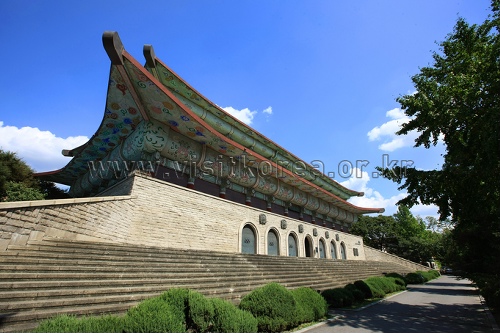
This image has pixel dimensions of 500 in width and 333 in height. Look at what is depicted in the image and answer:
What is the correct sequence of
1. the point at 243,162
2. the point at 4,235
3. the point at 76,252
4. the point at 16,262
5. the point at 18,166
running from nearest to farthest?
the point at 16,262 → the point at 4,235 → the point at 76,252 → the point at 243,162 → the point at 18,166

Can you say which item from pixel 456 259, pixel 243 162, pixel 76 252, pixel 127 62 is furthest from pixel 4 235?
pixel 456 259

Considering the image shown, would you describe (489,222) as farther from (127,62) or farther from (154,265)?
(127,62)

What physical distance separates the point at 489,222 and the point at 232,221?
39.3 feet

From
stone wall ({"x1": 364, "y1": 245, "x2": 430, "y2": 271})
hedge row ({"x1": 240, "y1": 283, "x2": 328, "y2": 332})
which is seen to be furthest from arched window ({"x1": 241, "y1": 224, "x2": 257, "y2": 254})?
stone wall ({"x1": 364, "y1": 245, "x2": 430, "y2": 271})

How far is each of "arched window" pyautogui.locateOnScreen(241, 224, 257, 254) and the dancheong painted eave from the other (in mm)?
2794

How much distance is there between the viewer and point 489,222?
1155 centimetres

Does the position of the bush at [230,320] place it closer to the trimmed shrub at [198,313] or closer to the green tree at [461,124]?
the trimmed shrub at [198,313]

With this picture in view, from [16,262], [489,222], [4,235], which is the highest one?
[489,222]

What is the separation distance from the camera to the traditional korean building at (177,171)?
10062mm

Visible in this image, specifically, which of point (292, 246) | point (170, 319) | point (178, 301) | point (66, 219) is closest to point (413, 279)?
point (292, 246)

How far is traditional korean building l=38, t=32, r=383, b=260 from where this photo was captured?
33.0 ft

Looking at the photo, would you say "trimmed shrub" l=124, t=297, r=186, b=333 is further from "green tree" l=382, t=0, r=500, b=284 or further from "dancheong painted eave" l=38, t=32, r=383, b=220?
"green tree" l=382, t=0, r=500, b=284

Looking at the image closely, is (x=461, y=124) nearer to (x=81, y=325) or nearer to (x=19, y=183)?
(x=81, y=325)

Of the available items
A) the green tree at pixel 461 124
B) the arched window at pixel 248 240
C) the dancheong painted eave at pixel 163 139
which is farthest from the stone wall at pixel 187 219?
the green tree at pixel 461 124
